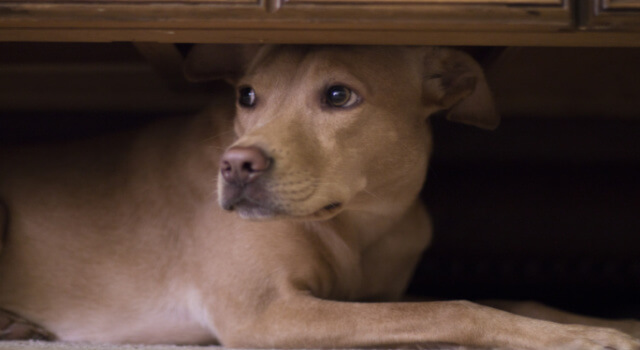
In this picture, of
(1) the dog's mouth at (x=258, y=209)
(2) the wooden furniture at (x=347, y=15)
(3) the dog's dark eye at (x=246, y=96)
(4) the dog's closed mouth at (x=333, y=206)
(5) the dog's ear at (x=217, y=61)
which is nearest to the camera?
(2) the wooden furniture at (x=347, y=15)

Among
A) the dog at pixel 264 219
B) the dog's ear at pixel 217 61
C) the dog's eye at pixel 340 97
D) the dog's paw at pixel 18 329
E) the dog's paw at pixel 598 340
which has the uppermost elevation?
the dog's ear at pixel 217 61

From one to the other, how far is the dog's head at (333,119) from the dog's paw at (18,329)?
0.86 m

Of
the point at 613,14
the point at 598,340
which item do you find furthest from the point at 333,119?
the point at 598,340

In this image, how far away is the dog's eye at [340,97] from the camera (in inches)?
79.0

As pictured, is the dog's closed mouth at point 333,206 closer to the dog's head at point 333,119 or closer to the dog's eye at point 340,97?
the dog's head at point 333,119

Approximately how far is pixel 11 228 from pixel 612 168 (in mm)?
2368

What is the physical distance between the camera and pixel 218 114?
2.41 meters

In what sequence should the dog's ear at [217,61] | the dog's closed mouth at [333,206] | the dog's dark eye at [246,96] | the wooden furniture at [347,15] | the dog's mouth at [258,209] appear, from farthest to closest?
the dog's ear at [217,61], the dog's dark eye at [246,96], the dog's closed mouth at [333,206], the dog's mouth at [258,209], the wooden furniture at [347,15]

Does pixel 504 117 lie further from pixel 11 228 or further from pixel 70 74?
pixel 11 228

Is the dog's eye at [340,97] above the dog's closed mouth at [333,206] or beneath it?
above

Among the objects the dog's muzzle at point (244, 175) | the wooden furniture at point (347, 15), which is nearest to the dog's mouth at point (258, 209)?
the dog's muzzle at point (244, 175)

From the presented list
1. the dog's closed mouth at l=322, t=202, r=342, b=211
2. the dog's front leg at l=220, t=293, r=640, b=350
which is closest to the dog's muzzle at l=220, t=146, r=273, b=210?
the dog's closed mouth at l=322, t=202, r=342, b=211

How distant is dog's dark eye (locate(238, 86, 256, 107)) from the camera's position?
217 centimetres

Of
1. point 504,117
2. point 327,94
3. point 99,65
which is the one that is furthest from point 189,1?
point 504,117
